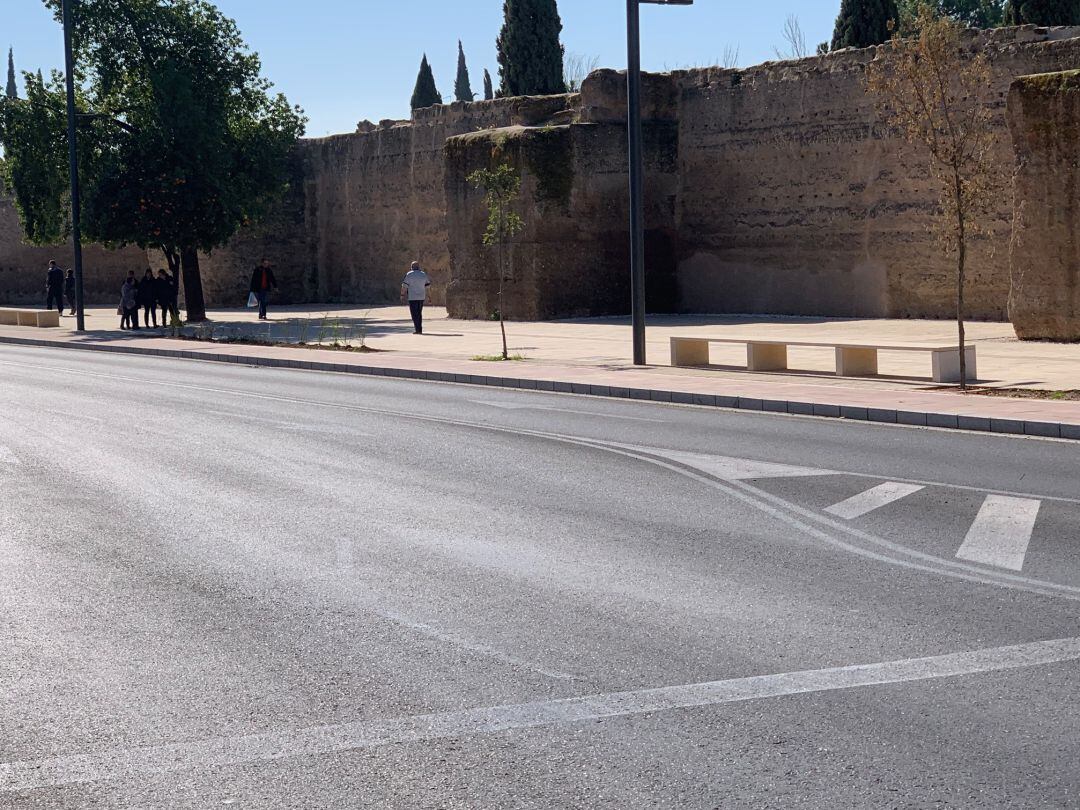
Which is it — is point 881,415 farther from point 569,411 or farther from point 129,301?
point 129,301

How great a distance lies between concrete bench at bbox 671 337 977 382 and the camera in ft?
57.6

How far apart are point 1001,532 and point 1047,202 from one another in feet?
47.5

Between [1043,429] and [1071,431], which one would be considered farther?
[1043,429]

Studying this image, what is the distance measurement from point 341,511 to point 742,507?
2714 mm

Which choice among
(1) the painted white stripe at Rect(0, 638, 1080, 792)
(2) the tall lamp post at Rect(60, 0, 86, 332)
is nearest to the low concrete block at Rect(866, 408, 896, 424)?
(1) the painted white stripe at Rect(0, 638, 1080, 792)

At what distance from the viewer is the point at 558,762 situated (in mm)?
4805

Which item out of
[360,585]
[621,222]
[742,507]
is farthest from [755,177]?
[360,585]

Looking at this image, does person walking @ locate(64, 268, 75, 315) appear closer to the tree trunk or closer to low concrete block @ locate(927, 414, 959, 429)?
the tree trunk

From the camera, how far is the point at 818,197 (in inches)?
1197

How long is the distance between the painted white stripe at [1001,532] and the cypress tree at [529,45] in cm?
4990

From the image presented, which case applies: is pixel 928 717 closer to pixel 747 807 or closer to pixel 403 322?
pixel 747 807

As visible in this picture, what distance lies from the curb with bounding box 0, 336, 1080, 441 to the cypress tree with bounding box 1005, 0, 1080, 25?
20382 millimetres

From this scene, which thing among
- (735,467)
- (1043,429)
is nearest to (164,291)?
(1043,429)

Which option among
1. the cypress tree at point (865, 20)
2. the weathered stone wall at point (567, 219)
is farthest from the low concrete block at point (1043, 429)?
the cypress tree at point (865, 20)
